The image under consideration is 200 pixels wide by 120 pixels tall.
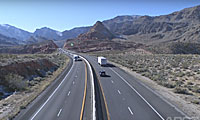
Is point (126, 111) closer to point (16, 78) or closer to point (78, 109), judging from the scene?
point (78, 109)

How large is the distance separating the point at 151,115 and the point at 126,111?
2229 mm

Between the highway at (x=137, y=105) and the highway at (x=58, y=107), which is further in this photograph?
the highway at (x=58, y=107)

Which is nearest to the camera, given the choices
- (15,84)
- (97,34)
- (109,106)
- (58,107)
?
(109,106)

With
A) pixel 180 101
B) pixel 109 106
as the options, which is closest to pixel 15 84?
pixel 109 106

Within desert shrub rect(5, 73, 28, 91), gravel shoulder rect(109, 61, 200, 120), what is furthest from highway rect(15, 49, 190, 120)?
desert shrub rect(5, 73, 28, 91)

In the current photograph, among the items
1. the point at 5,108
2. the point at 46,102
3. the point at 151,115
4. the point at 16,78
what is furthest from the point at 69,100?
the point at 16,78

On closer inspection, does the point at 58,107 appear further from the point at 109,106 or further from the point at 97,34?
the point at 97,34

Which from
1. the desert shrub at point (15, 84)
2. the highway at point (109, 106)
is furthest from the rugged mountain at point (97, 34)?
the highway at point (109, 106)

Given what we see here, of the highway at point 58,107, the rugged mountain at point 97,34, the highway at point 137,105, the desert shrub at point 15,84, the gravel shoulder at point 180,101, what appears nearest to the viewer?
the highway at point 137,105

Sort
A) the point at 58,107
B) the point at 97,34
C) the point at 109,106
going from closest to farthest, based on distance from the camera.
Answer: the point at 109,106
the point at 58,107
the point at 97,34

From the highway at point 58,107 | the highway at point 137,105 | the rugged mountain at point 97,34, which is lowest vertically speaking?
the highway at point 58,107

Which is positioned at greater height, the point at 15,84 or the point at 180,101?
the point at 15,84

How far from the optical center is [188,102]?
20.1m

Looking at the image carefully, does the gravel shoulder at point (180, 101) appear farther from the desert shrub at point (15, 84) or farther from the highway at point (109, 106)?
the desert shrub at point (15, 84)
